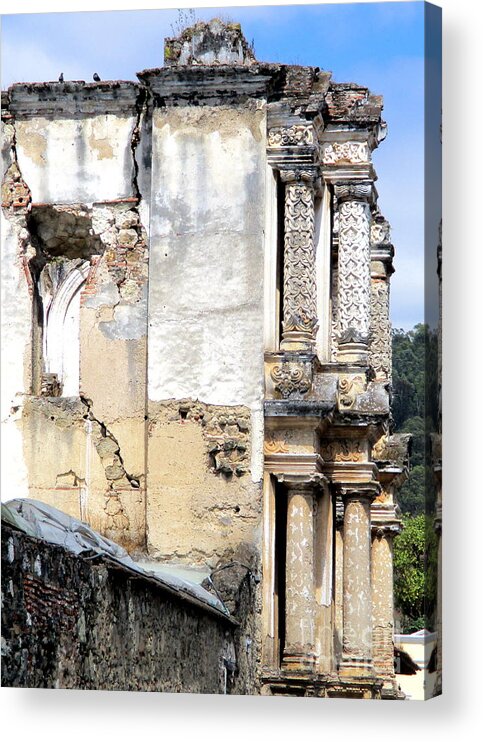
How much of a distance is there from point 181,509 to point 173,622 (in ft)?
→ 3.13

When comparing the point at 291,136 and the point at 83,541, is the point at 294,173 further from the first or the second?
the point at 83,541

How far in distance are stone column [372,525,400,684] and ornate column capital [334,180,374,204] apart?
3.29 metres

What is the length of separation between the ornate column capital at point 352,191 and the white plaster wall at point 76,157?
7.63ft

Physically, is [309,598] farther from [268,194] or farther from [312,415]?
[268,194]

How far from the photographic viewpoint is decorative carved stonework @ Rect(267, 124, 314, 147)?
1689cm

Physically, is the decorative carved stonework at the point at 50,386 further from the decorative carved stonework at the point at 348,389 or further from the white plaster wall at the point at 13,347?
the decorative carved stonework at the point at 348,389

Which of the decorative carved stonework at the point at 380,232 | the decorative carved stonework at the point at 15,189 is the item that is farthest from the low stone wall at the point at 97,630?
the decorative carved stonework at the point at 380,232

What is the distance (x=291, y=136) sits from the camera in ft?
55.7

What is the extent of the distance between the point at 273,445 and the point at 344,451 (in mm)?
1310

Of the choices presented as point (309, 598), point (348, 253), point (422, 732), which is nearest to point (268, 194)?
point (348, 253)

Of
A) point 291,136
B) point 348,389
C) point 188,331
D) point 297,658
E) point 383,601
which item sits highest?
point 291,136

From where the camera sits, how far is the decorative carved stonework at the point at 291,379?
55.3ft

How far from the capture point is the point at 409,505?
1969 cm

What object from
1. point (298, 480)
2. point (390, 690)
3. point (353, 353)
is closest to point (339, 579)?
point (390, 690)
